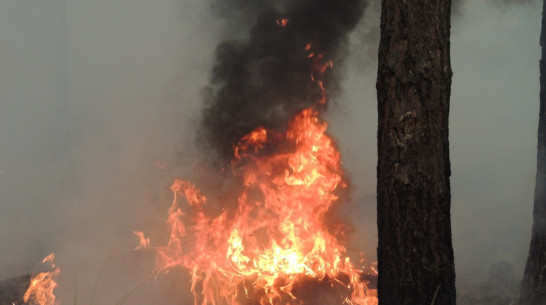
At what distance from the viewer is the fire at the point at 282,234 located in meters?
7.46

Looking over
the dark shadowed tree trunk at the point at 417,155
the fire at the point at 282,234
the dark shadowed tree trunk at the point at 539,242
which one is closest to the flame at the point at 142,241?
the fire at the point at 282,234

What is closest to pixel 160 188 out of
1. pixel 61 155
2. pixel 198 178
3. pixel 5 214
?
pixel 198 178

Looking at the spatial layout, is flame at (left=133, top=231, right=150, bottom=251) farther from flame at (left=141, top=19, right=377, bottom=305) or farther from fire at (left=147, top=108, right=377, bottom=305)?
fire at (left=147, top=108, right=377, bottom=305)

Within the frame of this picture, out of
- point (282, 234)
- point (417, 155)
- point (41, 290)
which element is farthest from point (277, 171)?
point (417, 155)

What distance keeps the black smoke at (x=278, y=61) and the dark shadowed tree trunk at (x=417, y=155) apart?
12.7 feet

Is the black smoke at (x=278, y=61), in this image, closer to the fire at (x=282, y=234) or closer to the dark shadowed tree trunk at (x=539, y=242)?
the fire at (x=282, y=234)

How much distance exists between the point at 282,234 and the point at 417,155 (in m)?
3.84

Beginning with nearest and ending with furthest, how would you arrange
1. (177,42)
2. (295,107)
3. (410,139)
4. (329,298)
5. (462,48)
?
(410,139) → (329,298) → (295,107) → (177,42) → (462,48)

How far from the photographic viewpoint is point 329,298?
7211 mm

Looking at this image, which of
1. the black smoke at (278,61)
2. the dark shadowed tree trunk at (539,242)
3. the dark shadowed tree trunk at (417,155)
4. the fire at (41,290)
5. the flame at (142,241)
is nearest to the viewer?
the dark shadowed tree trunk at (417,155)

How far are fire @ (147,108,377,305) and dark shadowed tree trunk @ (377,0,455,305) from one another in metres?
2.50

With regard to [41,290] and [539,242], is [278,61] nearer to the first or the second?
[539,242]

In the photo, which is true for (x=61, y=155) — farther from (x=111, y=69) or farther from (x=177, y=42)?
(x=177, y=42)

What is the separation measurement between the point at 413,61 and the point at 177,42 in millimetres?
7304
